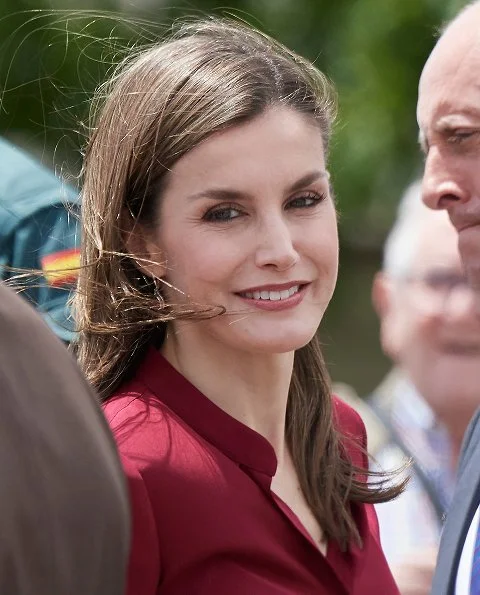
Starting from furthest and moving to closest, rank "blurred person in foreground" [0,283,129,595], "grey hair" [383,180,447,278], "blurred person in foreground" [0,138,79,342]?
"grey hair" [383,180,447,278] < "blurred person in foreground" [0,138,79,342] < "blurred person in foreground" [0,283,129,595]

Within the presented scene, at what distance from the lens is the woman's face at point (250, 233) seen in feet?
4.84

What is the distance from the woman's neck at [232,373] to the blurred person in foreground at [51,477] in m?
0.82

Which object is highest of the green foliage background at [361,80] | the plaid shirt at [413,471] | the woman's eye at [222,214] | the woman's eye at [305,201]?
the green foliage background at [361,80]

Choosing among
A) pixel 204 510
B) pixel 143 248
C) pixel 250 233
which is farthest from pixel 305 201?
pixel 204 510

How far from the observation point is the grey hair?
309 centimetres

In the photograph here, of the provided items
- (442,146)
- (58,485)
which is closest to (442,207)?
(442,146)

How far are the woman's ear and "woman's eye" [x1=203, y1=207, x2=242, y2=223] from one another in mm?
99

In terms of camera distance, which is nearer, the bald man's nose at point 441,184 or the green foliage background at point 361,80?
the bald man's nose at point 441,184

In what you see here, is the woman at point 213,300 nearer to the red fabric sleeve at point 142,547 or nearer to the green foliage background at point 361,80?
the red fabric sleeve at point 142,547

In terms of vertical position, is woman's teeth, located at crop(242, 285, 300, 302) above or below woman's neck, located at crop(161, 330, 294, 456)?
above

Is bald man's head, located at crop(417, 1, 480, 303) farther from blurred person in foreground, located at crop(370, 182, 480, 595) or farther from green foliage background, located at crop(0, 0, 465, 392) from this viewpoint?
green foliage background, located at crop(0, 0, 465, 392)

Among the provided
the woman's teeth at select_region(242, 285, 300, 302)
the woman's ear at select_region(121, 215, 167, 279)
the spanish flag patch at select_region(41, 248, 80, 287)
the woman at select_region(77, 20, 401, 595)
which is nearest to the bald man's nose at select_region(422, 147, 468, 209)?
the woman at select_region(77, 20, 401, 595)

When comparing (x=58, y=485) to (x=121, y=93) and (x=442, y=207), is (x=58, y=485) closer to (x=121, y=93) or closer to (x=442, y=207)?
(x=121, y=93)

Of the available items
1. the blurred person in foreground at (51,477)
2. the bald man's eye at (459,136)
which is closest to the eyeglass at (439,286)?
the bald man's eye at (459,136)
